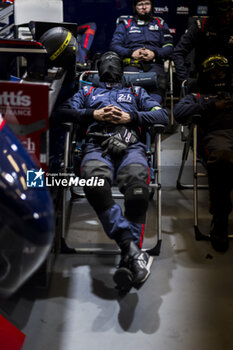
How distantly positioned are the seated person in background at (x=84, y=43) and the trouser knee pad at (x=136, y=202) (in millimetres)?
2391

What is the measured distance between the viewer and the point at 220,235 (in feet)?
9.27

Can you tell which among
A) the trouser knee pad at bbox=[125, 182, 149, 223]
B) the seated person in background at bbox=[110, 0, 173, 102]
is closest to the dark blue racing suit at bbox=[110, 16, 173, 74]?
the seated person in background at bbox=[110, 0, 173, 102]

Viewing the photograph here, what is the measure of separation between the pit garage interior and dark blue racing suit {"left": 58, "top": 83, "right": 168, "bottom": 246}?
330mm

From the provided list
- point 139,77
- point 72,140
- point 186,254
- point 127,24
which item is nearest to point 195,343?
point 186,254

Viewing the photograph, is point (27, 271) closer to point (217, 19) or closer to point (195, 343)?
point (195, 343)

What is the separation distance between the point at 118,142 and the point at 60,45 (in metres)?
0.74

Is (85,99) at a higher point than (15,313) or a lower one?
higher

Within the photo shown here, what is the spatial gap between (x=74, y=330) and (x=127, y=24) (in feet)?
12.6

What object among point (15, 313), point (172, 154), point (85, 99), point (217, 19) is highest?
point (217, 19)

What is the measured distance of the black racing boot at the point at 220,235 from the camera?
9.18ft

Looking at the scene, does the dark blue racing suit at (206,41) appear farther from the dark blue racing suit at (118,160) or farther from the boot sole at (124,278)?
the boot sole at (124,278)

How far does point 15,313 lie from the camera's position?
2.14m

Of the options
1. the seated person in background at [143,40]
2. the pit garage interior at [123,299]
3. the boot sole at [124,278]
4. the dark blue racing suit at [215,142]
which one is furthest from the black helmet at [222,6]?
the boot sole at [124,278]

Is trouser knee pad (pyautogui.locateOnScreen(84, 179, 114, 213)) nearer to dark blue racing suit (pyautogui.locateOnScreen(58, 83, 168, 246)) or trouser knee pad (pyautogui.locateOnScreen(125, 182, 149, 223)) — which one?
dark blue racing suit (pyautogui.locateOnScreen(58, 83, 168, 246))
